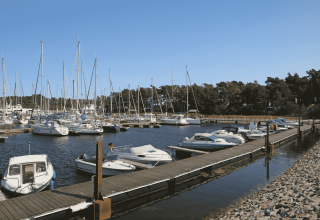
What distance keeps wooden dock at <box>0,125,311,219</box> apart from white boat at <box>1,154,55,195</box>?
6.05 feet

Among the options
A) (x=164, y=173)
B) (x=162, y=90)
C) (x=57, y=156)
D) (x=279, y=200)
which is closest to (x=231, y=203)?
(x=279, y=200)

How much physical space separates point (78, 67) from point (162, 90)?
78675 millimetres

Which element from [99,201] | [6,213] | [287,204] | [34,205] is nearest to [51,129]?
[34,205]

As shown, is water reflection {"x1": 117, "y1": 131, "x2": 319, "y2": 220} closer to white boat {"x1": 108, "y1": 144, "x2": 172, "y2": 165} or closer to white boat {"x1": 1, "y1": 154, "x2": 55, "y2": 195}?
white boat {"x1": 108, "y1": 144, "x2": 172, "y2": 165}

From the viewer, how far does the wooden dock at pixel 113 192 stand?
9.12m

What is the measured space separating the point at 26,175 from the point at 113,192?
543 cm

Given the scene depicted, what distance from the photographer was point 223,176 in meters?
17.1

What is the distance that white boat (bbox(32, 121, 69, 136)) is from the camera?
1601 inches

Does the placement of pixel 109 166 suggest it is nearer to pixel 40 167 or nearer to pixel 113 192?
pixel 40 167

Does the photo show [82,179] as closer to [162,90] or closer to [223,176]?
[223,176]

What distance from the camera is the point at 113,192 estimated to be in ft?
36.2

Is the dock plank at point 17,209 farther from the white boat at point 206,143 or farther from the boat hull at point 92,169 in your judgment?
the white boat at point 206,143

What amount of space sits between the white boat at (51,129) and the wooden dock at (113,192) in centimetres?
2935

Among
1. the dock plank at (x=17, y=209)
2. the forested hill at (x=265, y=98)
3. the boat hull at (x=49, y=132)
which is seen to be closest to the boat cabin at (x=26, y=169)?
the dock plank at (x=17, y=209)
